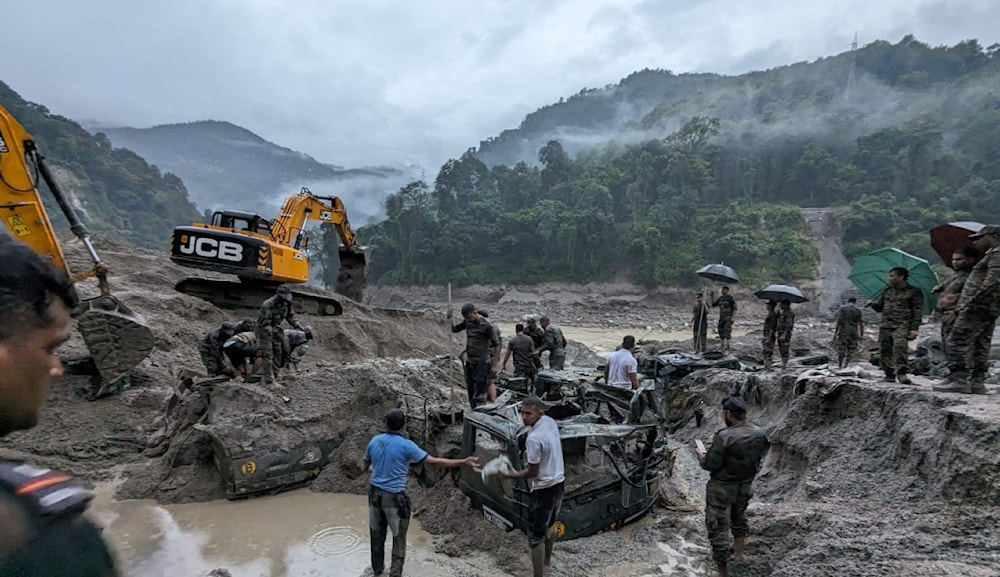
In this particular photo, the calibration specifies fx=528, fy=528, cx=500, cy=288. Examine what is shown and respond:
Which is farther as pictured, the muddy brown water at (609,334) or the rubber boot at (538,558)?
the muddy brown water at (609,334)

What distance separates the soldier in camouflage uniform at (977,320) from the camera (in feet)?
16.0

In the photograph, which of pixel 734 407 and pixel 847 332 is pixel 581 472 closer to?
pixel 734 407

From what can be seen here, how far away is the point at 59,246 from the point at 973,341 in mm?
11852

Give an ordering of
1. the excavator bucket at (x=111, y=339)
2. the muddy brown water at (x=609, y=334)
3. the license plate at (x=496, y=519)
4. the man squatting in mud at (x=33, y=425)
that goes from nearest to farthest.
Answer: the man squatting in mud at (x=33, y=425)
the license plate at (x=496, y=519)
the excavator bucket at (x=111, y=339)
the muddy brown water at (x=609, y=334)

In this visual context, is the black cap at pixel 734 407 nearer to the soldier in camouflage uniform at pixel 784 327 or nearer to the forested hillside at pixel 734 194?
the soldier in camouflage uniform at pixel 784 327

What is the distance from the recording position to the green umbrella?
22.0 feet

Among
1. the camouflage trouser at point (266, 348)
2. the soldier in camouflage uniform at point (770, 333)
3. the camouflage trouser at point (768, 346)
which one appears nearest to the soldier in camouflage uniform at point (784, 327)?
the soldier in camouflage uniform at point (770, 333)

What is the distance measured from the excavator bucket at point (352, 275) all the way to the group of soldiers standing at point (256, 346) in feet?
27.7

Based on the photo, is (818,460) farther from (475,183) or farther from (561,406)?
(475,183)

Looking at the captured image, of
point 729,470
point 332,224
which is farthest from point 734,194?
point 729,470

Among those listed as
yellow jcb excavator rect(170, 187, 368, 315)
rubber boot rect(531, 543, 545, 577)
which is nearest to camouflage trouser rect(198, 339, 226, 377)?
yellow jcb excavator rect(170, 187, 368, 315)

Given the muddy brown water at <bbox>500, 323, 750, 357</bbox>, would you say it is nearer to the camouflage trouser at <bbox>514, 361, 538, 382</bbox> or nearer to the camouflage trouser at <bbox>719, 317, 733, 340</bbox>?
the camouflage trouser at <bbox>719, 317, 733, 340</bbox>

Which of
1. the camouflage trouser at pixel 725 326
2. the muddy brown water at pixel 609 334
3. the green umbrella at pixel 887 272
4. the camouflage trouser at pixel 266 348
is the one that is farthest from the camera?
the muddy brown water at pixel 609 334

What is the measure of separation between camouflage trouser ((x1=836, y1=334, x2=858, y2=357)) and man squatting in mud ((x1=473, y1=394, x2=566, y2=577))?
25.9ft
